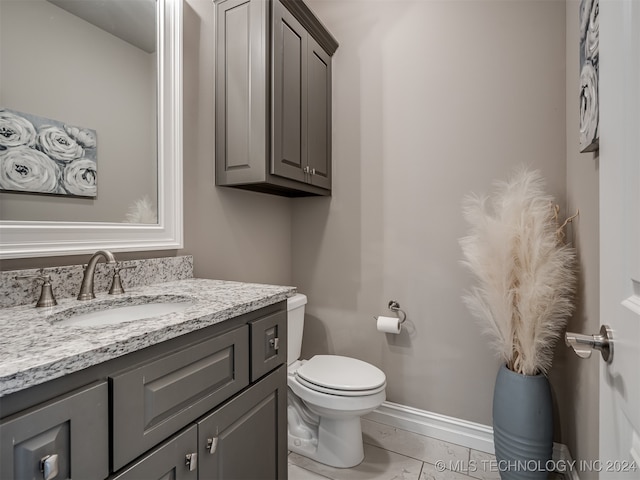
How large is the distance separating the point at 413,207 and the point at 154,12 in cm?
156

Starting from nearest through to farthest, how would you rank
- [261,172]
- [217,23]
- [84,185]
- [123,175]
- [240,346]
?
1. [240,346]
2. [84,185]
3. [123,175]
4. [261,172]
5. [217,23]

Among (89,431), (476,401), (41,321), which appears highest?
(41,321)

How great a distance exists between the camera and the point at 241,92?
1.50 meters

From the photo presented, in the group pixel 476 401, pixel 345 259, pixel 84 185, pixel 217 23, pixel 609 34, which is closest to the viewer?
pixel 609 34

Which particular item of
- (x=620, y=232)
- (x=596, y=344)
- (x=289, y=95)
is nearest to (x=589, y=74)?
(x=620, y=232)

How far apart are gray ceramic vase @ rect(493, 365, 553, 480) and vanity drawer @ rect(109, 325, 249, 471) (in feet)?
3.76

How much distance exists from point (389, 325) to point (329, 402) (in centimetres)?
56

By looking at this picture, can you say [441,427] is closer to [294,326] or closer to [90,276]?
[294,326]

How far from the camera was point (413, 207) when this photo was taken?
6.03ft

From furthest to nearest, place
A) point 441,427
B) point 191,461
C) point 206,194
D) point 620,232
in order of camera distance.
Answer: point 441,427 → point 206,194 → point 191,461 → point 620,232

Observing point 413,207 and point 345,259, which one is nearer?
point 413,207

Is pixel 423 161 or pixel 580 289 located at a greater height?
pixel 423 161

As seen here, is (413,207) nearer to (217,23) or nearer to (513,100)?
(513,100)

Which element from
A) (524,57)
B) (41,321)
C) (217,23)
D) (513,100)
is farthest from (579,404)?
(217,23)
